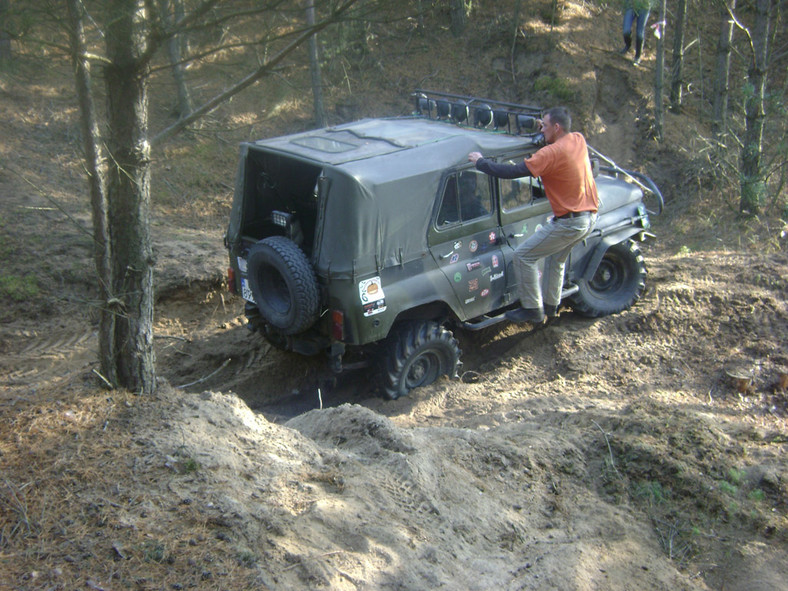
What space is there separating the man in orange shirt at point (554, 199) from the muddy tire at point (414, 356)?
83cm

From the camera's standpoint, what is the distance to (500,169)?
20.2 ft

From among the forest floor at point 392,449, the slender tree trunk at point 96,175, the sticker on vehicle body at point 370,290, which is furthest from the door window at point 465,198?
the slender tree trunk at point 96,175

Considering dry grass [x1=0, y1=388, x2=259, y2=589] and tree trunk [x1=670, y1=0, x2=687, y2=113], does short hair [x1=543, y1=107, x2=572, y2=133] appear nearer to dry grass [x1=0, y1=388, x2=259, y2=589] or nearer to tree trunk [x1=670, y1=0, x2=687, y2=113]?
dry grass [x1=0, y1=388, x2=259, y2=589]

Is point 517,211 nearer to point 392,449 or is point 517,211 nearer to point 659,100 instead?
point 392,449

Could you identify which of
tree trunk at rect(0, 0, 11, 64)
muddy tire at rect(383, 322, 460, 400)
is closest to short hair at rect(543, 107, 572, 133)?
muddy tire at rect(383, 322, 460, 400)

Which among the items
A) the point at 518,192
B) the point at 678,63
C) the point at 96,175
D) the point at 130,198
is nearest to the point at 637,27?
the point at 678,63

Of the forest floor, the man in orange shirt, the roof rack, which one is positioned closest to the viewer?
the forest floor

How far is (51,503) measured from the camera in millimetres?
3648

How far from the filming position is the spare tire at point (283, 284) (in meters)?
5.69

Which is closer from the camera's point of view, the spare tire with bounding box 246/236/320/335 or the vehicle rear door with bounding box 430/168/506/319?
the spare tire with bounding box 246/236/320/335

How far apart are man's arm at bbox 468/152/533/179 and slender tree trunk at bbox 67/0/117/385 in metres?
3.06

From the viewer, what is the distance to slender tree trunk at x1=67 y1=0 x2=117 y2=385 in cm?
383

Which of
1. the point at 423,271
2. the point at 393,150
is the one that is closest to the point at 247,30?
the point at 393,150

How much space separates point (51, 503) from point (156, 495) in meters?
0.50
